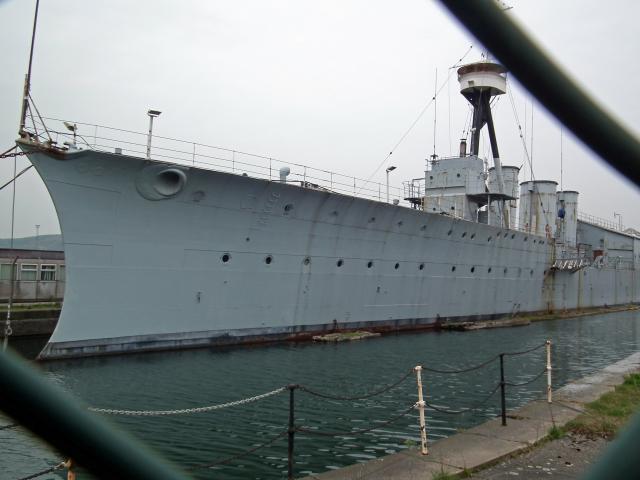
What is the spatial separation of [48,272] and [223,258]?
14090 mm

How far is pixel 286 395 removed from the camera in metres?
9.29

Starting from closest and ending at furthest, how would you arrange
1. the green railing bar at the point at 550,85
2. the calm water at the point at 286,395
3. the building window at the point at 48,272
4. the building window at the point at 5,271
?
the green railing bar at the point at 550,85
the calm water at the point at 286,395
the building window at the point at 5,271
the building window at the point at 48,272

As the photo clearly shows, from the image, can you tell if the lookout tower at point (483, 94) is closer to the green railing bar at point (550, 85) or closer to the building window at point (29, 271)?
the building window at point (29, 271)

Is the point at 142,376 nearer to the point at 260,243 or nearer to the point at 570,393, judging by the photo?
the point at 260,243

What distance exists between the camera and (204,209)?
1307 centimetres

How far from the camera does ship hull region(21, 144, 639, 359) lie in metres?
11.6

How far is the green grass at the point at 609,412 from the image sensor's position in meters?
6.18

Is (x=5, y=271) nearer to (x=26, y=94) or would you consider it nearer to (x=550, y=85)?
(x=26, y=94)

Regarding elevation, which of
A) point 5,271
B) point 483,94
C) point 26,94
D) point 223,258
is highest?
point 483,94

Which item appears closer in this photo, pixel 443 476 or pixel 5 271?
pixel 443 476

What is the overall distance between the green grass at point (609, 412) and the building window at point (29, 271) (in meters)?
22.4

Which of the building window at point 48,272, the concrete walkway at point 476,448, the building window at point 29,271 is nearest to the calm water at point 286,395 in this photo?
the concrete walkway at point 476,448

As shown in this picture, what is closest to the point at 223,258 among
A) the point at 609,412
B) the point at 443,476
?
the point at 609,412

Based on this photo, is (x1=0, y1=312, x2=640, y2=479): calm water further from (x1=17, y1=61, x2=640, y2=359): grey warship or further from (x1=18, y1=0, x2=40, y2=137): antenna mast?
(x1=18, y1=0, x2=40, y2=137): antenna mast
